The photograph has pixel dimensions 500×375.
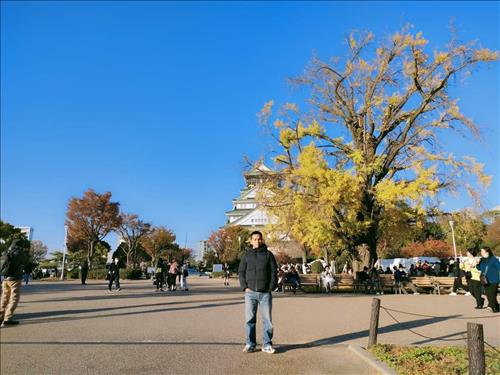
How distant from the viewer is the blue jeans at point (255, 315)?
228 inches

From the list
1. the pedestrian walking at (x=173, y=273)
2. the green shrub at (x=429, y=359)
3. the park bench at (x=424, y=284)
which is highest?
the pedestrian walking at (x=173, y=273)

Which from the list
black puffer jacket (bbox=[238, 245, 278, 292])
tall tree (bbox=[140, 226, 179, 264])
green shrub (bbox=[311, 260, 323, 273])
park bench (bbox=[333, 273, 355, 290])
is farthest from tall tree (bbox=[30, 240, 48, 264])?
→ black puffer jacket (bbox=[238, 245, 278, 292])

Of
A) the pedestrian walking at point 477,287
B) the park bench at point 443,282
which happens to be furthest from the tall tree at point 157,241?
the pedestrian walking at point 477,287

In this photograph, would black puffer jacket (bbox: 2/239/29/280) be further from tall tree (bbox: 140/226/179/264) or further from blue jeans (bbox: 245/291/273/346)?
tall tree (bbox: 140/226/179/264)

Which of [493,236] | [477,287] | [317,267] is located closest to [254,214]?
[317,267]

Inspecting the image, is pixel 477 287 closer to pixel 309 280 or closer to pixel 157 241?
pixel 309 280

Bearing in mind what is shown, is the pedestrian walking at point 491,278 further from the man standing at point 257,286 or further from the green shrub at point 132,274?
the green shrub at point 132,274

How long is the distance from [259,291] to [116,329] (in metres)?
3.28

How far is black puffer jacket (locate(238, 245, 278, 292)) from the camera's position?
5.96m

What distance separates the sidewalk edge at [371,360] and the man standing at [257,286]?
1300 millimetres

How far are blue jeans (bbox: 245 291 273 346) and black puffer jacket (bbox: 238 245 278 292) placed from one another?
129mm

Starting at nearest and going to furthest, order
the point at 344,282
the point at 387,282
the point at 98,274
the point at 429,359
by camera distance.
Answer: the point at 429,359 → the point at 387,282 → the point at 344,282 → the point at 98,274

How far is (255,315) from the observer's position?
19.5 feet

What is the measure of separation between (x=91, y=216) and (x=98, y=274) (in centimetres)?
788
